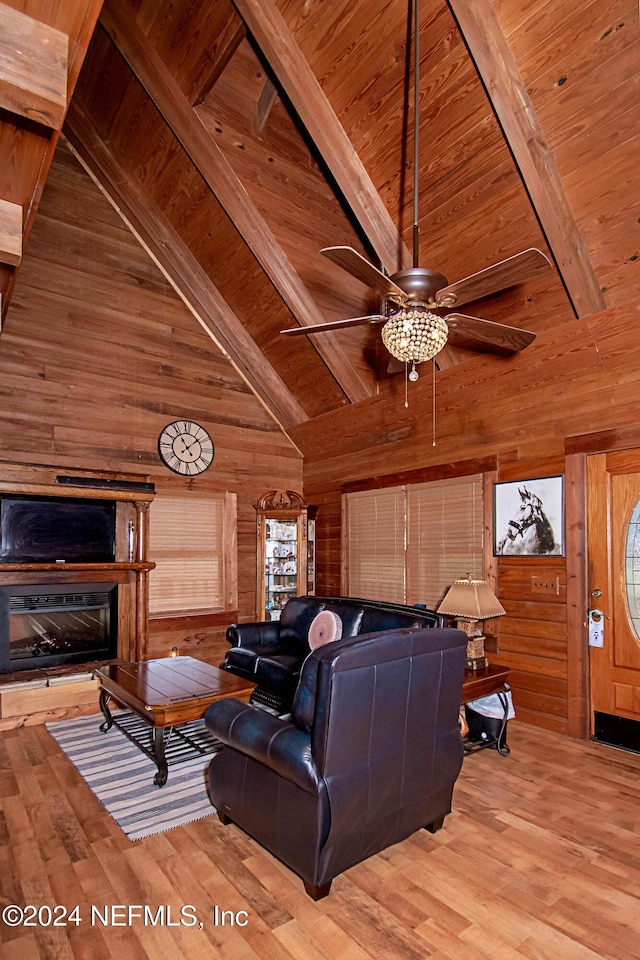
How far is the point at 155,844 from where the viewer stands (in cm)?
267

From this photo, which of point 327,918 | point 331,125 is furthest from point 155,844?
point 331,125

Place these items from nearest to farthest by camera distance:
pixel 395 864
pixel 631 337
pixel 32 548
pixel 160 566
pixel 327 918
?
pixel 327 918 → pixel 395 864 → pixel 631 337 → pixel 32 548 → pixel 160 566

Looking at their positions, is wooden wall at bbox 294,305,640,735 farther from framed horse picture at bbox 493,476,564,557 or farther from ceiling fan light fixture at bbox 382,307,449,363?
ceiling fan light fixture at bbox 382,307,449,363

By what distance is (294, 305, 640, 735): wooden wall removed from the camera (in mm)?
3930

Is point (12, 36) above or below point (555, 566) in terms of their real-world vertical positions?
above

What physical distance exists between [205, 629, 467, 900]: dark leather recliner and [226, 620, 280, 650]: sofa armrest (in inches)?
93.0

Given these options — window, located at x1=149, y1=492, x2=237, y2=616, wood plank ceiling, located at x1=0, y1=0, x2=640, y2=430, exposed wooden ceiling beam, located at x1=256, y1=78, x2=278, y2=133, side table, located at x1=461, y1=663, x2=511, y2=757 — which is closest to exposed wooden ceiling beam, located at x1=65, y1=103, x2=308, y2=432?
wood plank ceiling, located at x1=0, y1=0, x2=640, y2=430

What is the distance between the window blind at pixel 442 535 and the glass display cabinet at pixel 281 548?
1.39 metres

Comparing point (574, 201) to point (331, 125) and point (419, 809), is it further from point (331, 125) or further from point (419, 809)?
point (419, 809)

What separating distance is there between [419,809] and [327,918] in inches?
25.5

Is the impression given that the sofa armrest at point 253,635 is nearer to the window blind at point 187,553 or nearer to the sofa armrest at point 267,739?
the window blind at point 187,553

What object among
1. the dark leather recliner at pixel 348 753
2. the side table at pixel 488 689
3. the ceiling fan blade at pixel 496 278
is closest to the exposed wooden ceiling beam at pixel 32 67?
the ceiling fan blade at pixel 496 278

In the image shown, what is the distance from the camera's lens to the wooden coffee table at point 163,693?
10.8 ft

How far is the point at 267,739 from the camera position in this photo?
2.33 m
